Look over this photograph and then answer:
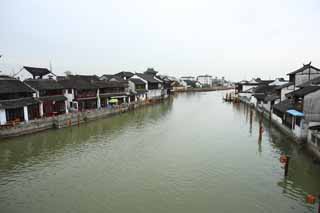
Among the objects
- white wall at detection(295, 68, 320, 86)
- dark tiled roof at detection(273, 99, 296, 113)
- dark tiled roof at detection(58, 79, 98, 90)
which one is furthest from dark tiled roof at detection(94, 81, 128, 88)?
white wall at detection(295, 68, 320, 86)

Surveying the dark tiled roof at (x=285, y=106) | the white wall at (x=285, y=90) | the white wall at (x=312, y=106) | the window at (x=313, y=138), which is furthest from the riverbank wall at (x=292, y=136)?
the white wall at (x=285, y=90)

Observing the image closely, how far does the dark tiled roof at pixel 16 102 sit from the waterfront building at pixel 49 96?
4.28 ft

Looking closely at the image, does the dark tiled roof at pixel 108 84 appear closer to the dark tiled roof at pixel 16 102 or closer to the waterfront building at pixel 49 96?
the waterfront building at pixel 49 96

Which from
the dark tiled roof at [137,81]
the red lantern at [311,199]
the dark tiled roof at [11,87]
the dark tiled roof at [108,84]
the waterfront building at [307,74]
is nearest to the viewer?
the red lantern at [311,199]

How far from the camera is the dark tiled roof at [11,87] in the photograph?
74.3ft

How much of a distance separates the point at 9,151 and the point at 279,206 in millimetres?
19986

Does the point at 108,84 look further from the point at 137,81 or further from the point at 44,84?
the point at 44,84

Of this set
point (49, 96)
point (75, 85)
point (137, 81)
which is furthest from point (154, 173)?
point (137, 81)

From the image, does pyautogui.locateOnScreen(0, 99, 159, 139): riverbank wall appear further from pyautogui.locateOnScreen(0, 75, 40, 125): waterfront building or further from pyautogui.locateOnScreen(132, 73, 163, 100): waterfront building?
pyautogui.locateOnScreen(132, 73, 163, 100): waterfront building

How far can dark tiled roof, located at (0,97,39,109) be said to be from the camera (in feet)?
71.4

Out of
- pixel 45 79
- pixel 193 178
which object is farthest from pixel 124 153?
pixel 45 79

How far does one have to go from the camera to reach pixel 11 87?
23453 millimetres

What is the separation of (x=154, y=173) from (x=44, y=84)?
73.9 ft

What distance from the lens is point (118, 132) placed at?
24922 mm
